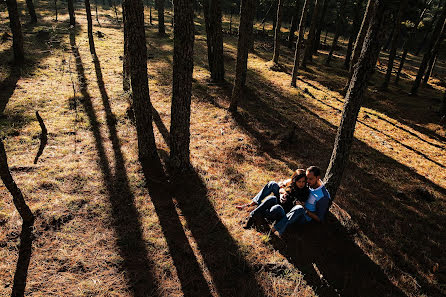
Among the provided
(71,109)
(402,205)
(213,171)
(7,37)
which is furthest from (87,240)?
(7,37)

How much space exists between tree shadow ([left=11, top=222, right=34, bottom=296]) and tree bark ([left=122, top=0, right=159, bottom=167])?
11.2 feet

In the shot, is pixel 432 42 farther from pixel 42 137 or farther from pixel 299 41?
pixel 42 137

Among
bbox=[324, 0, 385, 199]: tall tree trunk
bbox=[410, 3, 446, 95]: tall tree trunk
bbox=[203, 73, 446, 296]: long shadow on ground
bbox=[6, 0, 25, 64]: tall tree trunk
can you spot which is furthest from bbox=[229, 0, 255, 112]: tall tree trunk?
bbox=[410, 3, 446, 95]: tall tree trunk

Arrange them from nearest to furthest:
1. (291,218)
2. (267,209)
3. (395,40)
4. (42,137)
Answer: (291,218) < (267,209) < (42,137) < (395,40)

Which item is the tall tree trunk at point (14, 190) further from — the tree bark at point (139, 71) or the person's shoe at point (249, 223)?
the person's shoe at point (249, 223)

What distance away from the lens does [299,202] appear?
6.32 metres

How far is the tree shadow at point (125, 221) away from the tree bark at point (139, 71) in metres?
1.05

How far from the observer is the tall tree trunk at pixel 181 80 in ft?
19.3

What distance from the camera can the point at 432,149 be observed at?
449 inches

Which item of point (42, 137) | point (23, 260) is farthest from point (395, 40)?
point (23, 260)

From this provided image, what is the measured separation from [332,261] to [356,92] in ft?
12.6

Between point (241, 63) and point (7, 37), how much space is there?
63.6 ft

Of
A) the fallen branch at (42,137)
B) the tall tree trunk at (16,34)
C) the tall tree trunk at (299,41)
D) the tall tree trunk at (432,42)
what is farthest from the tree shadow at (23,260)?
the tall tree trunk at (432,42)

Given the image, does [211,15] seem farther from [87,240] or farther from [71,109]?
[87,240]
